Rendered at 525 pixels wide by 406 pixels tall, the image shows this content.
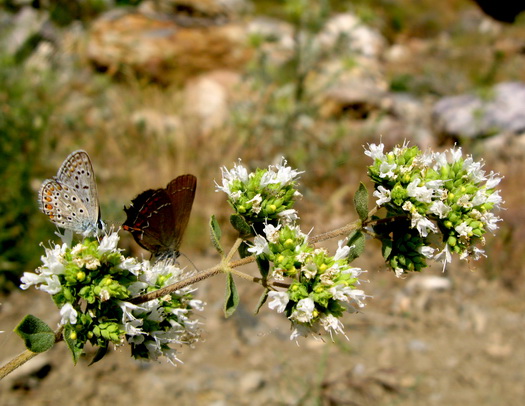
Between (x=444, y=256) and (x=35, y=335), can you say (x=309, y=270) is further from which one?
(x=35, y=335)

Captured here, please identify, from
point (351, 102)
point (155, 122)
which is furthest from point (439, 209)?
point (351, 102)

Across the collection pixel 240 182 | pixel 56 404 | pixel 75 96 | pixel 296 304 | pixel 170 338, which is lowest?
pixel 75 96

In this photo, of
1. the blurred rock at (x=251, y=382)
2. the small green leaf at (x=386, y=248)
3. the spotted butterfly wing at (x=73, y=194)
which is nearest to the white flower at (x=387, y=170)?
the small green leaf at (x=386, y=248)

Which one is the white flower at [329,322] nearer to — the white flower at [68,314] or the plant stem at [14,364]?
the white flower at [68,314]

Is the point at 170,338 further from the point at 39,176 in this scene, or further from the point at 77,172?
the point at 39,176

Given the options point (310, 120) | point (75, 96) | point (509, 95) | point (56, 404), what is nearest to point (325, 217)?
point (310, 120)

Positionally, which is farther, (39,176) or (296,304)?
(39,176)
